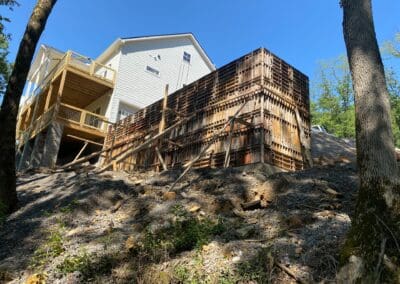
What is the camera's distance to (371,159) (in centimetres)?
409

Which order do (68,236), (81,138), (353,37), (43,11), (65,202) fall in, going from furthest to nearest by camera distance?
(81,138) < (43,11) < (65,202) < (68,236) < (353,37)

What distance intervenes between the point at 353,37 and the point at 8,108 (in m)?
6.72

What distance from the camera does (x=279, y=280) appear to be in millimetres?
3971

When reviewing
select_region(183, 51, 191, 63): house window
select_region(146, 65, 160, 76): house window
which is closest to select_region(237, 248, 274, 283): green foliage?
select_region(146, 65, 160, 76): house window

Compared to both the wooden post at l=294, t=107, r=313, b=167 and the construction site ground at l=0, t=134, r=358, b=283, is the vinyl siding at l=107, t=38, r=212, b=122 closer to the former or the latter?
the wooden post at l=294, t=107, r=313, b=167

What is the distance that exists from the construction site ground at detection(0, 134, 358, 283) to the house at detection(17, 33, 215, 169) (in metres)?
10.3

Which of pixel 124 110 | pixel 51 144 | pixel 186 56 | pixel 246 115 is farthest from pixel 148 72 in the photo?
pixel 246 115

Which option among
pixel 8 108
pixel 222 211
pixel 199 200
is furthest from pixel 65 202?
pixel 222 211

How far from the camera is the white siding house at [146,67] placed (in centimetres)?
2106

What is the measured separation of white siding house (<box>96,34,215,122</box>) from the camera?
69.1 feet

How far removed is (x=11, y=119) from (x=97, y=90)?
14222 millimetres

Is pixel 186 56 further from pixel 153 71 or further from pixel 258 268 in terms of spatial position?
pixel 258 268

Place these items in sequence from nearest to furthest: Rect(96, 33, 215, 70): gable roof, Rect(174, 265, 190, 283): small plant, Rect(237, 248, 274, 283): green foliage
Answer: Rect(237, 248, 274, 283): green foliage
Rect(174, 265, 190, 283): small plant
Rect(96, 33, 215, 70): gable roof

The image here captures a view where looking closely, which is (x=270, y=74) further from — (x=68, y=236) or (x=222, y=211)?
(x=68, y=236)
